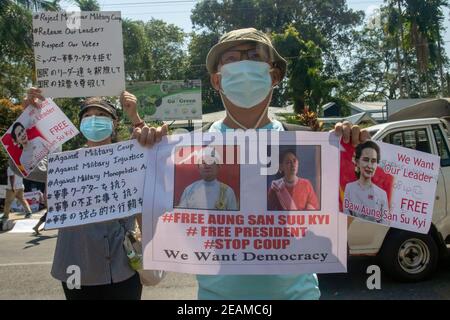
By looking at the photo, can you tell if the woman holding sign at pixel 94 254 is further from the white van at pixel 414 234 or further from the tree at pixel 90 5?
the tree at pixel 90 5

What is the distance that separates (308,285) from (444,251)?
422 cm

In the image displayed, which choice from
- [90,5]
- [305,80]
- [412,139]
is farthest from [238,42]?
[90,5]

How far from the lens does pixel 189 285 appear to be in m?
5.74

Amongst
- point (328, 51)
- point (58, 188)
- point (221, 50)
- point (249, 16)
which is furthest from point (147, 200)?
point (328, 51)

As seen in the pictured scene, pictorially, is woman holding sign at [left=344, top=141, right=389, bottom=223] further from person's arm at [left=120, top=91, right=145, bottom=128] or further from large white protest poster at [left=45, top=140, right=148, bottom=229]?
person's arm at [left=120, top=91, right=145, bottom=128]

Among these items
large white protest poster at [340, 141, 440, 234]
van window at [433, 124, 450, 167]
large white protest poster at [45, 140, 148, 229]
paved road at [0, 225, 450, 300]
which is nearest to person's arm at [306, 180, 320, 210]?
large white protest poster at [340, 141, 440, 234]

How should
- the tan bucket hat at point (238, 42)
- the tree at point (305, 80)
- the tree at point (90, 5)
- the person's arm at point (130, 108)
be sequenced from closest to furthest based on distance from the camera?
the tan bucket hat at point (238, 42) < the person's arm at point (130, 108) < the tree at point (305, 80) < the tree at point (90, 5)

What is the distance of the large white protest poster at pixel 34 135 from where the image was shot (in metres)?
2.64

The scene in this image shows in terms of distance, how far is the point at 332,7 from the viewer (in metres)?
46.4

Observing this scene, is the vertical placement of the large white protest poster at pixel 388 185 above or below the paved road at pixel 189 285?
above

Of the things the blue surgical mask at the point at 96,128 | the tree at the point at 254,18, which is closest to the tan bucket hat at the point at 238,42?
the blue surgical mask at the point at 96,128

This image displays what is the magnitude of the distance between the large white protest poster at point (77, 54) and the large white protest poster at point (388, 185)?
1.35m

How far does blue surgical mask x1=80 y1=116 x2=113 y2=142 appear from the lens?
2691 mm

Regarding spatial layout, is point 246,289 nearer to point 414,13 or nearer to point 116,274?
point 116,274
